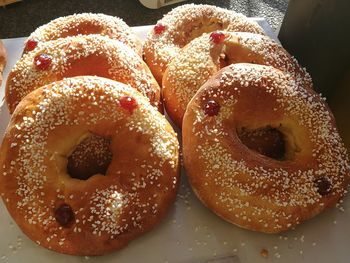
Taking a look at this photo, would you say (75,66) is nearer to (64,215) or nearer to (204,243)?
(64,215)

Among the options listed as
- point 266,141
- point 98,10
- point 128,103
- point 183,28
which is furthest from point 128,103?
point 98,10

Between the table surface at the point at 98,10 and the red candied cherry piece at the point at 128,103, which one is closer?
the red candied cherry piece at the point at 128,103

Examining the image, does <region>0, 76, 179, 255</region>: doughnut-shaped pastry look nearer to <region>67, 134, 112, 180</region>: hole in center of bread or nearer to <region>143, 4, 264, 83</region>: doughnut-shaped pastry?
<region>67, 134, 112, 180</region>: hole in center of bread

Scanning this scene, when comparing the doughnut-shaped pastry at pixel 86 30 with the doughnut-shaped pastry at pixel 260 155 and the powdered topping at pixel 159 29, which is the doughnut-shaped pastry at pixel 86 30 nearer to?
the powdered topping at pixel 159 29

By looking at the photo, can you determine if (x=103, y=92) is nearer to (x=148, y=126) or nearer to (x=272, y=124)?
(x=148, y=126)

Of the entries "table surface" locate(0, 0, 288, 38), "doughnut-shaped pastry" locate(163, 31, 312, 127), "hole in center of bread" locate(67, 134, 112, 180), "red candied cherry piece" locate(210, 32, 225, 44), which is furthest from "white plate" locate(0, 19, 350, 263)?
"table surface" locate(0, 0, 288, 38)

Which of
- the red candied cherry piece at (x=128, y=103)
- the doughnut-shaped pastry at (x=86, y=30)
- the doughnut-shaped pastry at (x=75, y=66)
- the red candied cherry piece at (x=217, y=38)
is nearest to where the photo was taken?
the red candied cherry piece at (x=128, y=103)

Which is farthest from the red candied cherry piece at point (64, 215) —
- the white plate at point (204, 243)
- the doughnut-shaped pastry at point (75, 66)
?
the doughnut-shaped pastry at point (75, 66)
